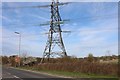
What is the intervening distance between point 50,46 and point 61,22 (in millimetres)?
8379

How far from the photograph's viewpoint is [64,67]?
187ft

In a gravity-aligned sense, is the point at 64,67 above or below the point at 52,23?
below

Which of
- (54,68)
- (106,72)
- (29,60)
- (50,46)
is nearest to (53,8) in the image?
(50,46)

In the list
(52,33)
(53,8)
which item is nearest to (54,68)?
(52,33)

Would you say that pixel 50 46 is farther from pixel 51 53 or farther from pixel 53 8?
pixel 53 8

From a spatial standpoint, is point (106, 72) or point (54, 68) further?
point (54, 68)

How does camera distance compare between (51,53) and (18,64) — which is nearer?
(51,53)

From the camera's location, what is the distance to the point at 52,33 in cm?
8125

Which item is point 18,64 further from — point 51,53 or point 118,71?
point 118,71

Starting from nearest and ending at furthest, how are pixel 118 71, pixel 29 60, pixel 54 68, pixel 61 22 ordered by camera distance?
pixel 118 71, pixel 54 68, pixel 61 22, pixel 29 60

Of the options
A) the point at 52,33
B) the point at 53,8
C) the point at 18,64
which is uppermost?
the point at 53,8

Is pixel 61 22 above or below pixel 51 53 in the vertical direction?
above

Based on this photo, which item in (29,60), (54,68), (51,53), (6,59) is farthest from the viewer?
A: (6,59)

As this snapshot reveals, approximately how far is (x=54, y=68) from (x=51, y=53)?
15458mm
